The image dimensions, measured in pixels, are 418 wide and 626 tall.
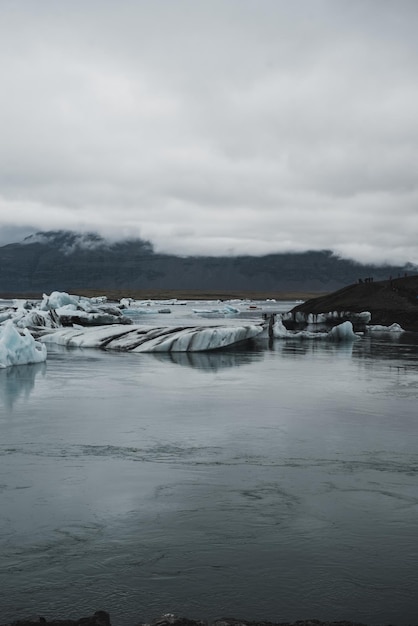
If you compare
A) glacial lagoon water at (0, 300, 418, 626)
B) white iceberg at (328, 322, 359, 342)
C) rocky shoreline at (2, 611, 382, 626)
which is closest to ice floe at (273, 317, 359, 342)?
→ white iceberg at (328, 322, 359, 342)

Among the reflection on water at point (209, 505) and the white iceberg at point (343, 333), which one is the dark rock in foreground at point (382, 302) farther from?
the reflection on water at point (209, 505)

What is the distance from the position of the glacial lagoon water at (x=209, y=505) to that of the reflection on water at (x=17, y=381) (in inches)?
6.2

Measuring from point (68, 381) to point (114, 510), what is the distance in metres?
11.1

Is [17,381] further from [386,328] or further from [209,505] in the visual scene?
[386,328]

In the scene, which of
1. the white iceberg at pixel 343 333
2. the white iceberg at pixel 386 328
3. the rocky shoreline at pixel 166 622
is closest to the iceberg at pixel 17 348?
the rocky shoreline at pixel 166 622

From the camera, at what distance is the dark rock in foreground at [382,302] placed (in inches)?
1745

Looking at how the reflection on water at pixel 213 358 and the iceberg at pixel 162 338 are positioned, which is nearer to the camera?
the reflection on water at pixel 213 358

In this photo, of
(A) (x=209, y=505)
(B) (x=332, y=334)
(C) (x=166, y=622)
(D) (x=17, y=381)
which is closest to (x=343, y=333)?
(B) (x=332, y=334)

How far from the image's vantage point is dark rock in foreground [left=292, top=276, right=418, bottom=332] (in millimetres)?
44312

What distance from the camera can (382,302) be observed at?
1825 inches

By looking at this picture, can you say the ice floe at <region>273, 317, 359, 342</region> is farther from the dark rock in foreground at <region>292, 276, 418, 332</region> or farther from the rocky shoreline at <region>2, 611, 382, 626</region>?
the rocky shoreline at <region>2, 611, 382, 626</region>

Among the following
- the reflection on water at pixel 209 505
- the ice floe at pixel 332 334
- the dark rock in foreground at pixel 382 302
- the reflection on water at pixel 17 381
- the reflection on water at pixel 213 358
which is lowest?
the reflection on water at pixel 209 505

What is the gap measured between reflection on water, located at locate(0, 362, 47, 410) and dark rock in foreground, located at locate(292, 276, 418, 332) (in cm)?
2911

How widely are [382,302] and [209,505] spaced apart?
135 feet
